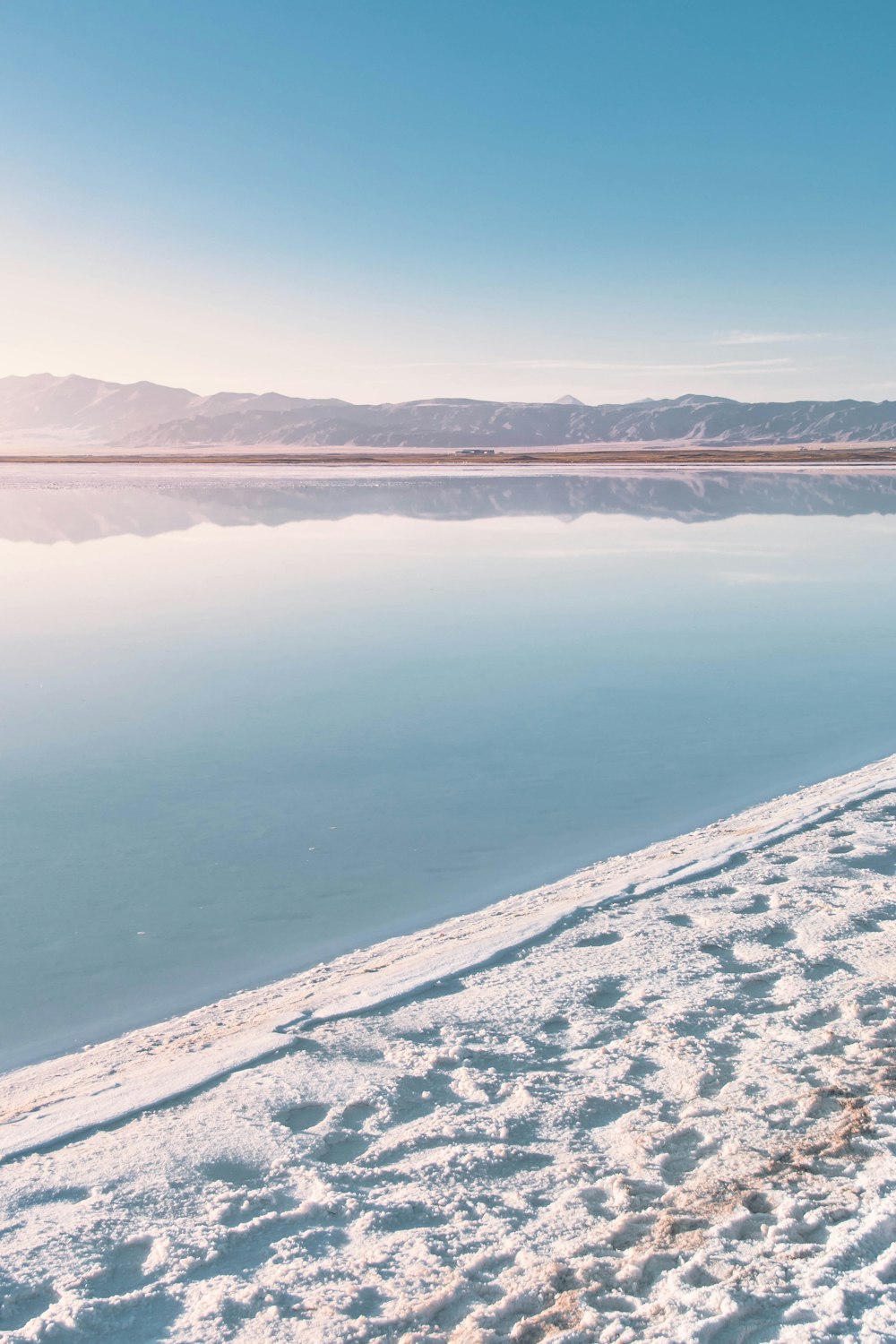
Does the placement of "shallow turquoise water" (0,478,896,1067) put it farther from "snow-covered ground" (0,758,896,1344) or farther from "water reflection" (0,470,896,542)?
"water reflection" (0,470,896,542)

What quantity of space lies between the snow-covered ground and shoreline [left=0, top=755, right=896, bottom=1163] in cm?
2

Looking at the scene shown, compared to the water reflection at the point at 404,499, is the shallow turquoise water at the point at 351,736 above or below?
below

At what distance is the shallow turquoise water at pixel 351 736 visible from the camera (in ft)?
16.7

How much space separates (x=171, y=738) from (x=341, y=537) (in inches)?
606

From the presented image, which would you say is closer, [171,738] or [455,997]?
[455,997]

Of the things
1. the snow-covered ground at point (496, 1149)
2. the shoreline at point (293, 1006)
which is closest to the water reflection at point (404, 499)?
the shoreline at point (293, 1006)

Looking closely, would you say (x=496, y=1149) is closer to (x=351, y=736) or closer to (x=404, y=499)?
(x=351, y=736)

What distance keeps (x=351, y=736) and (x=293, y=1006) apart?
4051 mm

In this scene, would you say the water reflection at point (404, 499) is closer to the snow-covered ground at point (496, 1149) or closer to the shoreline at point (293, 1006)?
the shoreline at point (293, 1006)

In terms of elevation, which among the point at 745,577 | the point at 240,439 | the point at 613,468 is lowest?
the point at 745,577

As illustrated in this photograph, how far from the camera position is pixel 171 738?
803cm

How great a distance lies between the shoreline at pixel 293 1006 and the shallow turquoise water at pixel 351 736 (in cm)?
20

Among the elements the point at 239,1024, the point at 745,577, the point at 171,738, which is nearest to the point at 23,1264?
the point at 239,1024

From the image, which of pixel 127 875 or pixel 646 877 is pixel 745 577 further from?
pixel 127 875
